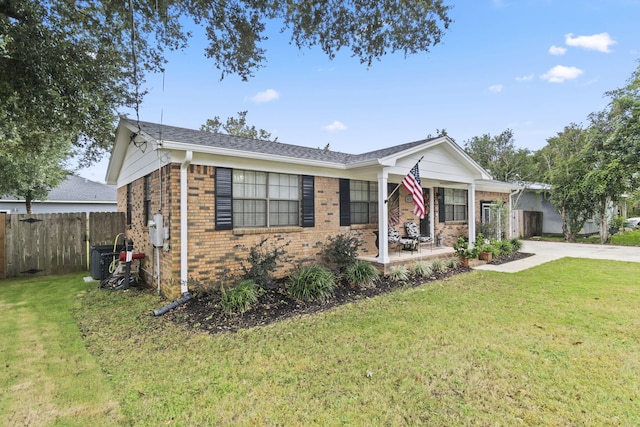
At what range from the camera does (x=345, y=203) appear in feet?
27.7

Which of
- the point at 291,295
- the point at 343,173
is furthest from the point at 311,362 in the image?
the point at 343,173

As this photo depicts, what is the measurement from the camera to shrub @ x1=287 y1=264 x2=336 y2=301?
5949 mm

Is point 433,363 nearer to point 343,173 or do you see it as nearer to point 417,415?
point 417,415

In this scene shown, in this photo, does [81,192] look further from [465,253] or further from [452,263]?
[465,253]

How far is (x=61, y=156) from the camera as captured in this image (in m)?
14.5

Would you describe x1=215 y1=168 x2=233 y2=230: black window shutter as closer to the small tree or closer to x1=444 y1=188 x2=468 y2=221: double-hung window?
x1=444 y1=188 x2=468 y2=221: double-hung window

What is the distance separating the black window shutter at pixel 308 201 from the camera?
24.8 feet

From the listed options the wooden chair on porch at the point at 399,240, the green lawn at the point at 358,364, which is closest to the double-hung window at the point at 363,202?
the wooden chair on porch at the point at 399,240

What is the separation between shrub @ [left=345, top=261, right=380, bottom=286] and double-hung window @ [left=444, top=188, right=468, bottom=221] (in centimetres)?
610

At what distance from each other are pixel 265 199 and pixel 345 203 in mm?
2478

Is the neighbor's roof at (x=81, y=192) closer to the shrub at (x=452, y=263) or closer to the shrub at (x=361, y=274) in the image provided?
the shrub at (x=361, y=274)

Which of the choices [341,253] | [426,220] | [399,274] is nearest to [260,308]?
[341,253]

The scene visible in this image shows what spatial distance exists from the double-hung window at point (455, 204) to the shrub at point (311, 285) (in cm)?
750

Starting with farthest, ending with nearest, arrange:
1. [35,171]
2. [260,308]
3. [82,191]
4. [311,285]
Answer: [82,191] → [35,171] → [311,285] → [260,308]
